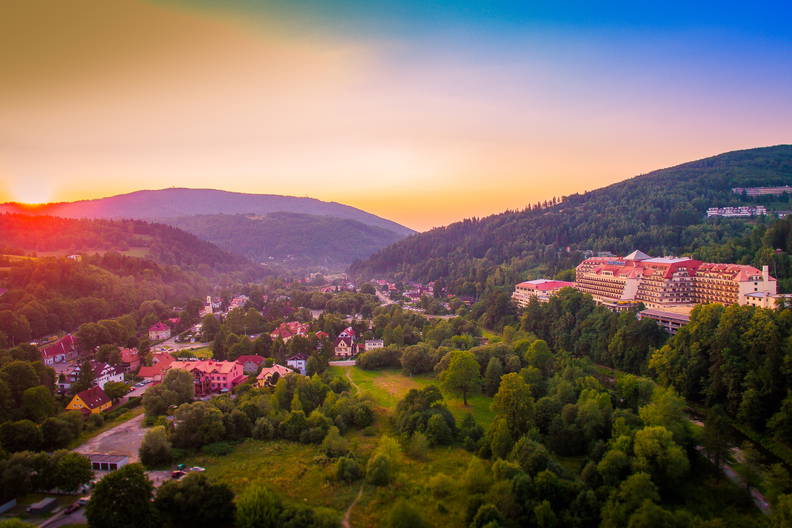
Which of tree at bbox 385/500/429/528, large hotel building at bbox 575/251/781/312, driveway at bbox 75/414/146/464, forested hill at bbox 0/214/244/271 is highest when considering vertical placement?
forested hill at bbox 0/214/244/271

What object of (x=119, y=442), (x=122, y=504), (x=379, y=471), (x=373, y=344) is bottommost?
(x=119, y=442)

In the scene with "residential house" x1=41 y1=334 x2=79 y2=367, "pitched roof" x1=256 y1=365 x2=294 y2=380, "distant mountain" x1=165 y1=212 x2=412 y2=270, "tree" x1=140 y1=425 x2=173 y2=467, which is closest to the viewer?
"tree" x1=140 y1=425 x2=173 y2=467

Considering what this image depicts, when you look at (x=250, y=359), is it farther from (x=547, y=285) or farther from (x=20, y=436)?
(x=547, y=285)

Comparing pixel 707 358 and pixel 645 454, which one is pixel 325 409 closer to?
pixel 645 454

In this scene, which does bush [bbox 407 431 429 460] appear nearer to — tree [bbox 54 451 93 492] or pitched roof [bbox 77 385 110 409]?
tree [bbox 54 451 93 492]

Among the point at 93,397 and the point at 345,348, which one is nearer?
the point at 93,397

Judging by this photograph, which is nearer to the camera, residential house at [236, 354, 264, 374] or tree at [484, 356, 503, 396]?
tree at [484, 356, 503, 396]

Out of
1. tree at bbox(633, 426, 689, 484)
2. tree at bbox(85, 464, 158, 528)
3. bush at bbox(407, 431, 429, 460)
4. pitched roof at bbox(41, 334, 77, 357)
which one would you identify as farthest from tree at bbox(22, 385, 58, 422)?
tree at bbox(633, 426, 689, 484)

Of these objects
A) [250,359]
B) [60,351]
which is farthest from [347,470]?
[60,351]
